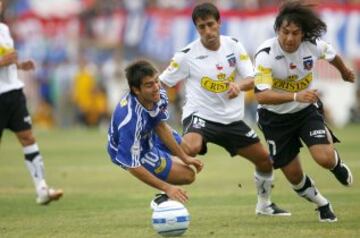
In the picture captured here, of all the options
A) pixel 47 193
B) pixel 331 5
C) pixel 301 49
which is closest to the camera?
pixel 301 49

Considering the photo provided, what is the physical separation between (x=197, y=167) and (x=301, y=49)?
1.88m

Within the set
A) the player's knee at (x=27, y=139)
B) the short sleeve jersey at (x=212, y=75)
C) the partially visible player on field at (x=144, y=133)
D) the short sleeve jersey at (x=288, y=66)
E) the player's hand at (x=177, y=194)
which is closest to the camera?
the player's hand at (x=177, y=194)

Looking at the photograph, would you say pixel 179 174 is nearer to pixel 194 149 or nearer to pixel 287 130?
pixel 194 149

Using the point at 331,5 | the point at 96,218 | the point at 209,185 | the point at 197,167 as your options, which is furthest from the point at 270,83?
the point at 331,5

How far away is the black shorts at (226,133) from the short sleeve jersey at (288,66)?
46.1 inches

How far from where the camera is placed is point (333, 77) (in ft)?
108

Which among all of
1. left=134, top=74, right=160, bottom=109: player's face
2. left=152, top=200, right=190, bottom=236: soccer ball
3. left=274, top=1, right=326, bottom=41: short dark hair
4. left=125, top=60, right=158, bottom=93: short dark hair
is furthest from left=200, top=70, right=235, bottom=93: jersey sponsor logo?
left=152, top=200, right=190, bottom=236: soccer ball

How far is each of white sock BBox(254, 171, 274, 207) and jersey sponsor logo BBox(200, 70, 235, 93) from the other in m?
1.24

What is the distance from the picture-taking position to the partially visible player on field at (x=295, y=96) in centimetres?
1139

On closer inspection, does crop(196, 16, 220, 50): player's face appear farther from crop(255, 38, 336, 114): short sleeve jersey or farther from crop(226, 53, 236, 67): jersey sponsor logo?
crop(255, 38, 336, 114): short sleeve jersey

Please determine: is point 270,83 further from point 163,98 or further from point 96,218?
point 96,218

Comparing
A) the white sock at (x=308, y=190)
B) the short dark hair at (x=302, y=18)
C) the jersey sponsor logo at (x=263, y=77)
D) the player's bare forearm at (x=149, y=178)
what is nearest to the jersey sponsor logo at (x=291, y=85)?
the jersey sponsor logo at (x=263, y=77)

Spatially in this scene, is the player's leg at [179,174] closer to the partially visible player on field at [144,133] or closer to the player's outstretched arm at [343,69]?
the partially visible player on field at [144,133]

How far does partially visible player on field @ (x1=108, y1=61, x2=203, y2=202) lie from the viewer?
35.4 feet
